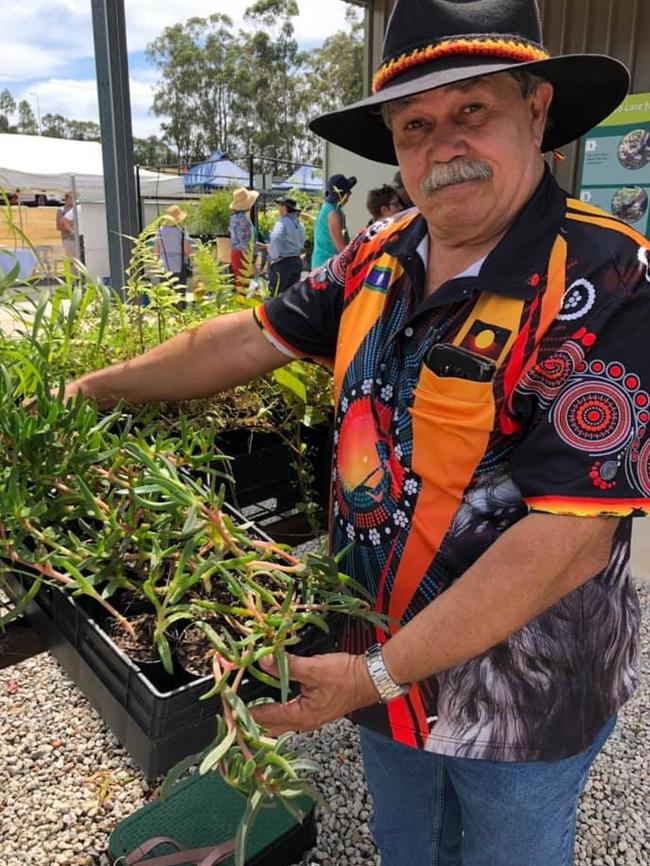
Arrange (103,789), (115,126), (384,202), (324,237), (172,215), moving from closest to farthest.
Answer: (172,215) < (103,789) < (115,126) < (384,202) < (324,237)

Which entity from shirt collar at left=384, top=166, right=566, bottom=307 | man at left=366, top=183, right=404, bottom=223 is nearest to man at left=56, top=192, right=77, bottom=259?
shirt collar at left=384, top=166, right=566, bottom=307

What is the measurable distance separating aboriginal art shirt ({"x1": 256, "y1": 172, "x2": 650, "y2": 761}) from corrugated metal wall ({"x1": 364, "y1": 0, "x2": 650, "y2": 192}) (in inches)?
148

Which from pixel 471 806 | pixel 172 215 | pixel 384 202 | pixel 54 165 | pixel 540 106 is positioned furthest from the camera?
pixel 54 165

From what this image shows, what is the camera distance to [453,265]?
1105 millimetres

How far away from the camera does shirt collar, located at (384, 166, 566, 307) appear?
987 mm

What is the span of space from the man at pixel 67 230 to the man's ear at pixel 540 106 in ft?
2.91

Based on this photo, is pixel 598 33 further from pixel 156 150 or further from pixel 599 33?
pixel 156 150

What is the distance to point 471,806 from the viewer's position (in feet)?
4.21

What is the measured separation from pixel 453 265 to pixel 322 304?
31 cm

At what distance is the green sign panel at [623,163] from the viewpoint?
13.9ft

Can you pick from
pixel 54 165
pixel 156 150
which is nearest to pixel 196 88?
pixel 156 150

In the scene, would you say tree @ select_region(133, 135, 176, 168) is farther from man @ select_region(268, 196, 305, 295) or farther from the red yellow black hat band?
the red yellow black hat band

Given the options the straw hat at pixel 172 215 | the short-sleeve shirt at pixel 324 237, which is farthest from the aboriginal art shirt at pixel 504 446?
the short-sleeve shirt at pixel 324 237

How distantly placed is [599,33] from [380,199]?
162 cm
